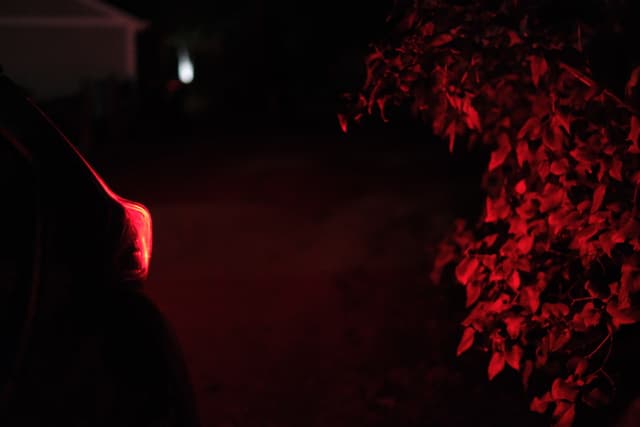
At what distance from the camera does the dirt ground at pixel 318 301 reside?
5.18 meters

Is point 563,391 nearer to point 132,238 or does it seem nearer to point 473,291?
point 473,291

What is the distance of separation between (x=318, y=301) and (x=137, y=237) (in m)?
4.28

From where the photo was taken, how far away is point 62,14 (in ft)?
79.4

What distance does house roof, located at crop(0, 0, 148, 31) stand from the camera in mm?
23469

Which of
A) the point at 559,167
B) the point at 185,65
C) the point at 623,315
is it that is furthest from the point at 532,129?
the point at 185,65

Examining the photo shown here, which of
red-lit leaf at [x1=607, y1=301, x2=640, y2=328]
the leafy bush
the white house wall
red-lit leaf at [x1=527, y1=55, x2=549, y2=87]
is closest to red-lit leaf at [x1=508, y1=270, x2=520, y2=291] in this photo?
the leafy bush

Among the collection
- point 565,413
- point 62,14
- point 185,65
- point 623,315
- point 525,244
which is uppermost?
point 525,244

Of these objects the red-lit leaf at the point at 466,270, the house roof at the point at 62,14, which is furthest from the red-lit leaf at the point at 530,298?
the house roof at the point at 62,14

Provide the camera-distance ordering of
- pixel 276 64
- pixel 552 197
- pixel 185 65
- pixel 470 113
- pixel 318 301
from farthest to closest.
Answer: pixel 185 65, pixel 276 64, pixel 318 301, pixel 470 113, pixel 552 197

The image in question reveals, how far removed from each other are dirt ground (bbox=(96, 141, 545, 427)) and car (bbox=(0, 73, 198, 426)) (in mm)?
2381

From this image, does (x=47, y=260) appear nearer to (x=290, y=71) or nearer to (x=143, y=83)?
(x=143, y=83)

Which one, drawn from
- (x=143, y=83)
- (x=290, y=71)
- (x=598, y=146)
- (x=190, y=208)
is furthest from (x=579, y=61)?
(x=290, y=71)

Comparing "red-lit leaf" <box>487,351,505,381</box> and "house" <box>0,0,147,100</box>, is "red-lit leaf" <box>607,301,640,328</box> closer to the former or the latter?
"red-lit leaf" <box>487,351,505,381</box>

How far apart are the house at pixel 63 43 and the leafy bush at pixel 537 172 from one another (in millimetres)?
20592
